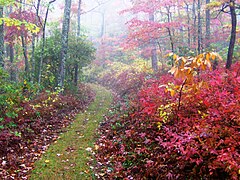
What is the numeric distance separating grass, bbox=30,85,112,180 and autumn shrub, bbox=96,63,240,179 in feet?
1.40

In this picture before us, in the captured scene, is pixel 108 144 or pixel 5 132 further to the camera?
pixel 108 144

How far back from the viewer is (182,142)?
5.28 metres

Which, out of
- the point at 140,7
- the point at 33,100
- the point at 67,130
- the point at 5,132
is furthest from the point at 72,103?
the point at 140,7

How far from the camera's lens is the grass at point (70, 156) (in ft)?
18.5

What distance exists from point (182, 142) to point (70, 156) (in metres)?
3.34

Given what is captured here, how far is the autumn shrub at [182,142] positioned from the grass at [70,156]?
43 cm

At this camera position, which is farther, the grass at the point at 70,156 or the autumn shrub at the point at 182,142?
the grass at the point at 70,156

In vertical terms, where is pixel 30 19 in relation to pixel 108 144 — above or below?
above

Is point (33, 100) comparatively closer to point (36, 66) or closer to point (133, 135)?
point (36, 66)

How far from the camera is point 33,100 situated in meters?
10.8

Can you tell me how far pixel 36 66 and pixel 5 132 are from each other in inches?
344

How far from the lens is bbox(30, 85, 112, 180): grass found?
5.64 meters

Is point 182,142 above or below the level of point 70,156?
above

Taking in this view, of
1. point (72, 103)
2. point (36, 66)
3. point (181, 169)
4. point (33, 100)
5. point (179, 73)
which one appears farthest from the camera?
point (36, 66)
